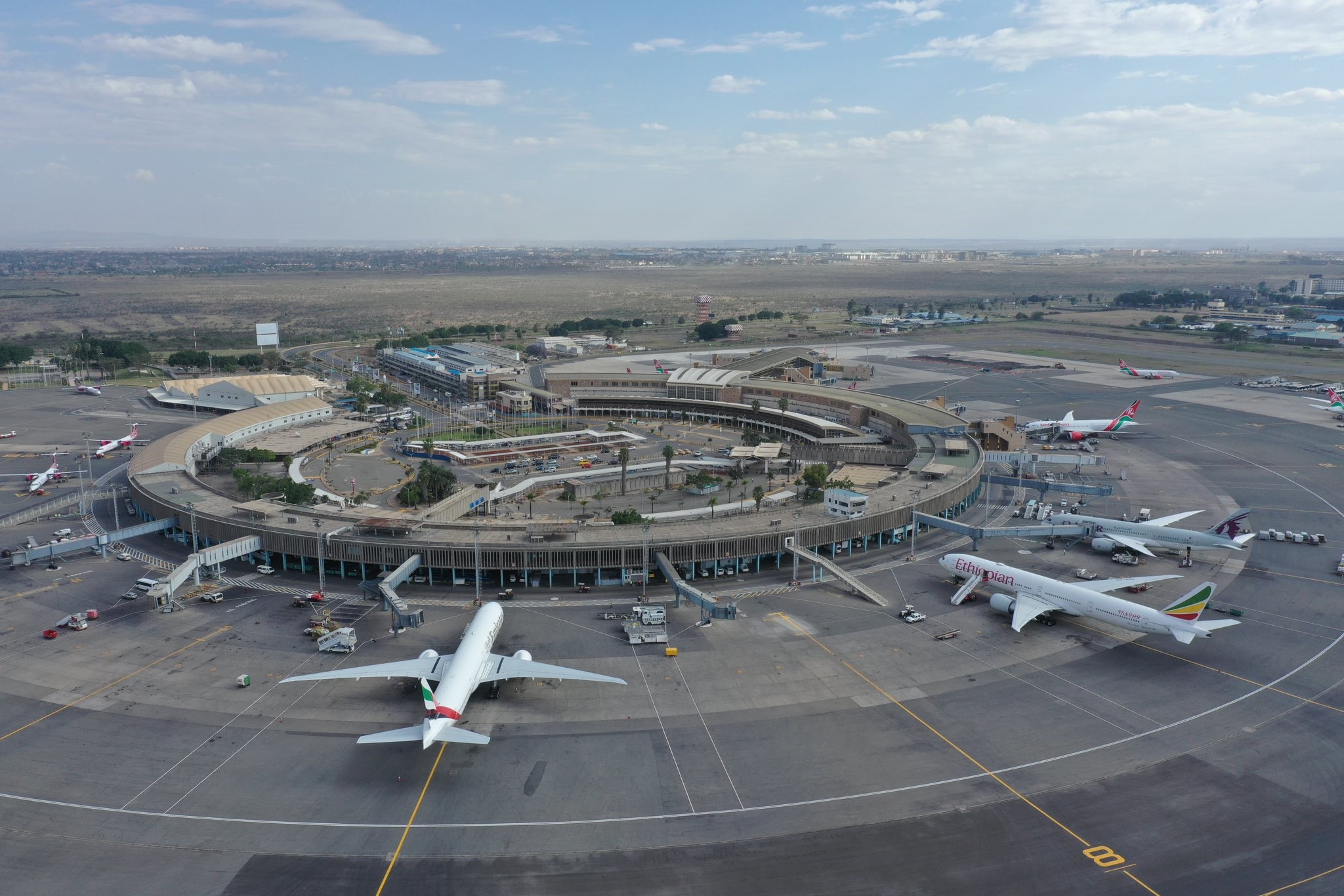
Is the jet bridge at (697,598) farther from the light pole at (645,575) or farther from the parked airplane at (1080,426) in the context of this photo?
the parked airplane at (1080,426)

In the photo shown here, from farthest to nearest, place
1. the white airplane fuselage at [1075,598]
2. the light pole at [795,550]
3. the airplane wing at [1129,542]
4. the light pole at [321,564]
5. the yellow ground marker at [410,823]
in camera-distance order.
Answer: the airplane wing at [1129,542], the light pole at [795,550], the light pole at [321,564], the white airplane fuselage at [1075,598], the yellow ground marker at [410,823]

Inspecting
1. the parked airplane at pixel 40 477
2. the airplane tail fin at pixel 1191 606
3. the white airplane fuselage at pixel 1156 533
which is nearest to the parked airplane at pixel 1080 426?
the white airplane fuselage at pixel 1156 533

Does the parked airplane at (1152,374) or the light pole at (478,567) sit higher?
the parked airplane at (1152,374)

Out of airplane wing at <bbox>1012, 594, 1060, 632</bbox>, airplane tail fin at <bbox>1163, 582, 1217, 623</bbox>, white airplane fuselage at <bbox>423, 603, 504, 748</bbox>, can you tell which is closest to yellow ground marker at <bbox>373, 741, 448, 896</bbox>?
white airplane fuselage at <bbox>423, 603, 504, 748</bbox>

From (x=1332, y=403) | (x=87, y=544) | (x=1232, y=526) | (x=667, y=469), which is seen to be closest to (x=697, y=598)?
(x=667, y=469)

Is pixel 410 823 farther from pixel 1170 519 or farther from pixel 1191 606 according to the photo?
pixel 1170 519

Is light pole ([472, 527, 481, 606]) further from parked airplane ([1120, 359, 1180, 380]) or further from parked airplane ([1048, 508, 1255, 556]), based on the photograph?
parked airplane ([1120, 359, 1180, 380])

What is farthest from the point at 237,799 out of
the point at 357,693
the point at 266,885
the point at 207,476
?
the point at 207,476

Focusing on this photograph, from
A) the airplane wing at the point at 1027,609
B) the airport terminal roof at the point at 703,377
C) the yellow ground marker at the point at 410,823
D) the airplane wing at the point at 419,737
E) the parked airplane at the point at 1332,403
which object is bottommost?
the yellow ground marker at the point at 410,823
